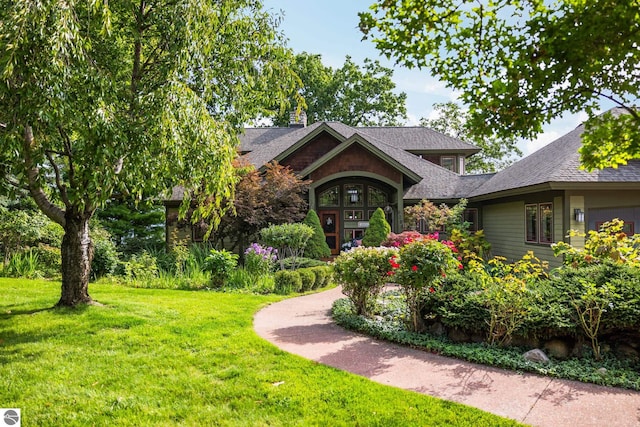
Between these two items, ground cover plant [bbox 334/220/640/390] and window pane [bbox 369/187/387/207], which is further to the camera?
window pane [bbox 369/187/387/207]

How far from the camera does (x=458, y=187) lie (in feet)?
60.7

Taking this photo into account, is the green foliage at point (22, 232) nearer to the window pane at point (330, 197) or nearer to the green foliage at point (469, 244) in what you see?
the window pane at point (330, 197)

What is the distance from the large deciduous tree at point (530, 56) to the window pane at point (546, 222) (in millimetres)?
9431

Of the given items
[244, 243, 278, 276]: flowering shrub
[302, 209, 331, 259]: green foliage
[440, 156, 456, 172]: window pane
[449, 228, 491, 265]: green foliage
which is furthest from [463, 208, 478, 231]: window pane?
[244, 243, 278, 276]: flowering shrub

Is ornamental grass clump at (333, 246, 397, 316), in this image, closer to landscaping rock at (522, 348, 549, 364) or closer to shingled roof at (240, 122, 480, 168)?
landscaping rock at (522, 348, 549, 364)

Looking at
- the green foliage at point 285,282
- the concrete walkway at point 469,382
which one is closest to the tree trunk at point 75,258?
the concrete walkway at point 469,382

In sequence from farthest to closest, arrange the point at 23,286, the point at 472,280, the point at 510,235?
1. the point at 510,235
2. the point at 23,286
3. the point at 472,280

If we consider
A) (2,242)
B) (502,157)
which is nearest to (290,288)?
(2,242)

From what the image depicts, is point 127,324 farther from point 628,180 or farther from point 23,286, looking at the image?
point 628,180

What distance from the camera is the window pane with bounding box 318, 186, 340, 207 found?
18.5 metres

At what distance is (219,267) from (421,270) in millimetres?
A: 5987

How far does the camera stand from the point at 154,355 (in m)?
5.21

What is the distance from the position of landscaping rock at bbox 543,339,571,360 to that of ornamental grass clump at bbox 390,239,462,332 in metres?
1.66

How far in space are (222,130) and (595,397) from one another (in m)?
6.10
